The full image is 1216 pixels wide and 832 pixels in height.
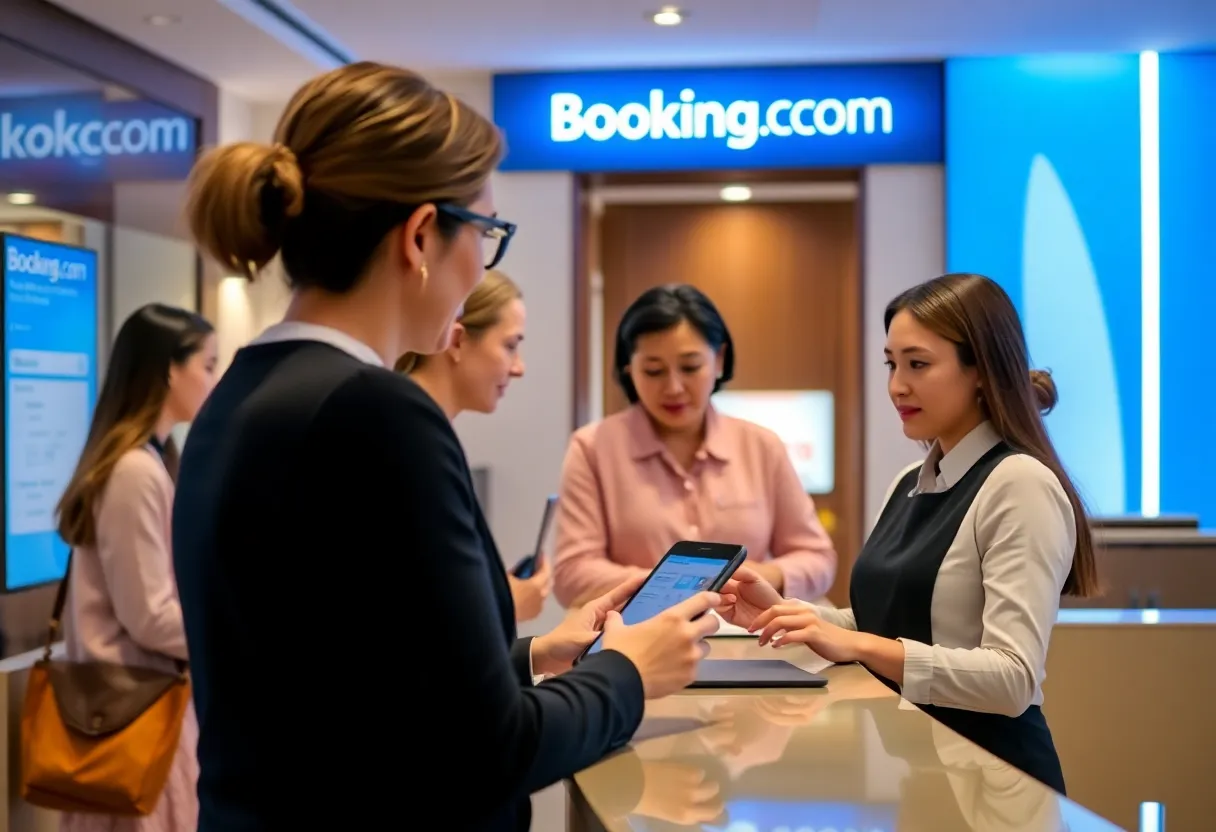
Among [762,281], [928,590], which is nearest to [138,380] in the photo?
[928,590]

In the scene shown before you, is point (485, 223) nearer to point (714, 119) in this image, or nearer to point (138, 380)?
point (138, 380)

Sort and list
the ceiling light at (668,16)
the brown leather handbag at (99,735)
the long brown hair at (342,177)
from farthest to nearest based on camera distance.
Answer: the ceiling light at (668,16) → the brown leather handbag at (99,735) → the long brown hair at (342,177)

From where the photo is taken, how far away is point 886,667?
6.29 ft

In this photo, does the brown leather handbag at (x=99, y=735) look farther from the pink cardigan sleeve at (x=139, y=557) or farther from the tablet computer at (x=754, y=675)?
the tablet computer at (x=754, y=675)

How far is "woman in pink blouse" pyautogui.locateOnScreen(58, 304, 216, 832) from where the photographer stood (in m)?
3.05

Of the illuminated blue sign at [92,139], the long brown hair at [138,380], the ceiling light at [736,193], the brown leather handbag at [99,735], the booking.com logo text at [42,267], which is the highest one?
the ceiling light at [736,193]

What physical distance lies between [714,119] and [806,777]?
5.25 m

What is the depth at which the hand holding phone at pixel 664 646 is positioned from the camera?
4.58ft

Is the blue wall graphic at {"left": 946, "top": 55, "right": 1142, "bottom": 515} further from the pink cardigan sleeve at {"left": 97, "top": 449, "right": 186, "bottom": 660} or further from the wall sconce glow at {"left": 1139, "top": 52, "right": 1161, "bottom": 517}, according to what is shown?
the pink cardigan sleeve at {"left": 97, "top": 449, "right": 186, "bottom": 660}

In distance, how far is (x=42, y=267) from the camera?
15.4 ft

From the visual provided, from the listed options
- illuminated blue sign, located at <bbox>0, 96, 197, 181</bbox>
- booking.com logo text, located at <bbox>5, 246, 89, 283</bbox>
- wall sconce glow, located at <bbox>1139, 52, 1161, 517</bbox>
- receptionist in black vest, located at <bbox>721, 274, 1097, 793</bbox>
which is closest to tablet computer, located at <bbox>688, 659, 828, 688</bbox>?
receptionist in black vest, located at <bbox>721, 274, 1097, 793</bbox>

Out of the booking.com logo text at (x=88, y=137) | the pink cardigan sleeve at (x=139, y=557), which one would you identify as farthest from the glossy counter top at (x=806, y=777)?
the booking.com logo text at (x=88, y=137)

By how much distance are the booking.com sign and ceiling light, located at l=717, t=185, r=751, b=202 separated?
61.6 inches

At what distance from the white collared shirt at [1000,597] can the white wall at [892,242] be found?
422 cm
